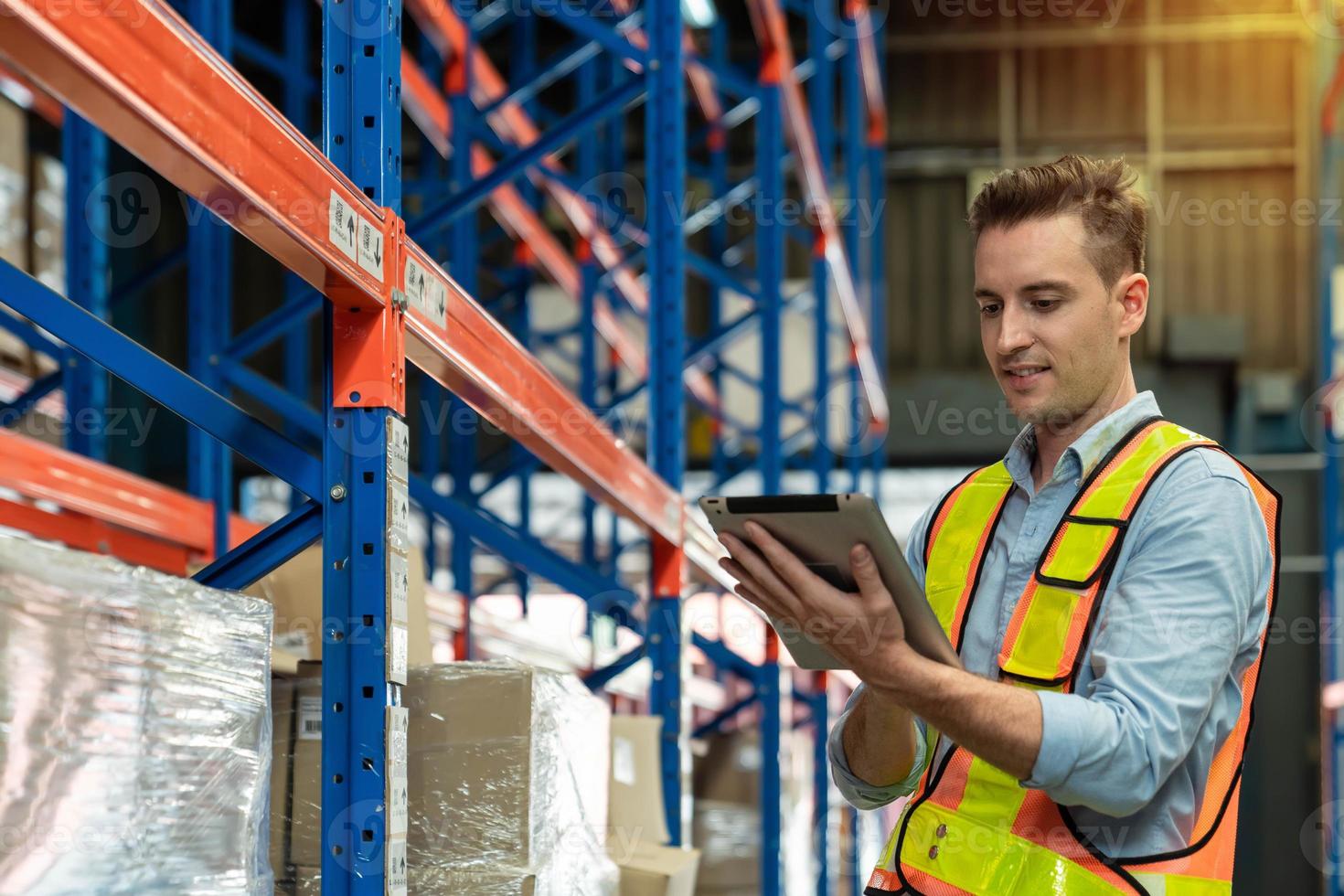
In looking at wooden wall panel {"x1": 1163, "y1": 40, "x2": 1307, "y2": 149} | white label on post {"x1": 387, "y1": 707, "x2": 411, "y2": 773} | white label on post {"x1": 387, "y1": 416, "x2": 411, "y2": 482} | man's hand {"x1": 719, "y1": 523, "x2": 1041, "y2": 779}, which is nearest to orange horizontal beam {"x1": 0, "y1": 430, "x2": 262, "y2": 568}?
white label on post {"x1": 387, "y1": 416, "x2": 411, "y2": 482}

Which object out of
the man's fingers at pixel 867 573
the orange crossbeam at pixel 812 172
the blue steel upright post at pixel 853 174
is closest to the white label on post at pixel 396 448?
the man's fingers at pixel 867 573

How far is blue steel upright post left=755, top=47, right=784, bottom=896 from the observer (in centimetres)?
735

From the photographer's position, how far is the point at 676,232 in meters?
5.61

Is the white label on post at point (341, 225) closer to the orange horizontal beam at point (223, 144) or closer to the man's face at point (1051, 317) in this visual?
the orange horizontal beam at point (223, 144)

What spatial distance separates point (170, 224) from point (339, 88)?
649 inches

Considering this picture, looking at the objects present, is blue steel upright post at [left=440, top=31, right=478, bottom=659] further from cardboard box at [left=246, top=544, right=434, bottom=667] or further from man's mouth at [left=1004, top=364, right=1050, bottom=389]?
man's mouth at [left=1004, top=364, right=1050, bottom=389]

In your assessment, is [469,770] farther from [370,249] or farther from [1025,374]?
[1025,374]

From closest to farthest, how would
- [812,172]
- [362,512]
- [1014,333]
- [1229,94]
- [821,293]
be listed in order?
[1014,333] → [362,512] → [812,172] → [821,293] → [1229,94]

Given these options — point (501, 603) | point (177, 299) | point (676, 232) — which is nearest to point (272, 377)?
point (177, 299)

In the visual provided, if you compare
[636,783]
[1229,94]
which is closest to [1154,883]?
[636,783]

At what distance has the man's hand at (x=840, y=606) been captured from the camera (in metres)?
2.04

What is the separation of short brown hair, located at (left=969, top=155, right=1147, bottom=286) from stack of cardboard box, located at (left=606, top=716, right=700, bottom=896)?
8.03ft

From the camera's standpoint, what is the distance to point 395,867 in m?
2.66

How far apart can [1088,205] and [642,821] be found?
311 centimetres
